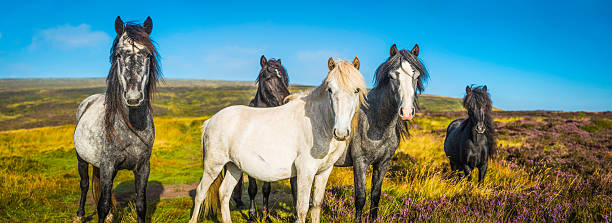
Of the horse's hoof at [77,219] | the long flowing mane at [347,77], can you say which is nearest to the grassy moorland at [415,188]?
the horse's hoof at [77,219]

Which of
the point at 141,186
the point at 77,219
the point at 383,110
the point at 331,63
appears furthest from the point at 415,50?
the point at 77,219

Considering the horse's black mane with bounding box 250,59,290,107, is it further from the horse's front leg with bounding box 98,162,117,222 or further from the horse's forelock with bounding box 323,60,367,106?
the horse's front leg with bounding box 98,162,117,222

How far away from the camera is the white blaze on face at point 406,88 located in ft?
10.9

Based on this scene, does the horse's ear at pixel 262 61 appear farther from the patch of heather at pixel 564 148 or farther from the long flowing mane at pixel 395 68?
the patch of heather at pixel 564 148

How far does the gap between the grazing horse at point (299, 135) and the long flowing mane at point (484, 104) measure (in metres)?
4.28

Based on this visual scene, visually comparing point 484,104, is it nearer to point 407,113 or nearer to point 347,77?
point 407,113

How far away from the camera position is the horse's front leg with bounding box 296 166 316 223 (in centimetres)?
312

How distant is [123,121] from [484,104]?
269 inches

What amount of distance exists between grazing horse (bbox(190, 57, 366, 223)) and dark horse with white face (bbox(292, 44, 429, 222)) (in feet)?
2.11

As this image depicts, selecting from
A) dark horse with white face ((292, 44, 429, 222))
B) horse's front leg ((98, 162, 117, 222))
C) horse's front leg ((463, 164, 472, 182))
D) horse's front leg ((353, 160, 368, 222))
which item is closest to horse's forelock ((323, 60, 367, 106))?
dark horse with white face ((292, 44, 429, 222))

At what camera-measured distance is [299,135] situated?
130 inches

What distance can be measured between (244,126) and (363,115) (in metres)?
1.81

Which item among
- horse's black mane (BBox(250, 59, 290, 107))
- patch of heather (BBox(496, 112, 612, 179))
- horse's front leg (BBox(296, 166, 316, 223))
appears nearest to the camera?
horse's front leg (BBox(296, 166, 316, 223))

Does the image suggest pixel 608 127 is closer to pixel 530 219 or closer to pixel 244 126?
pixel 530 219
